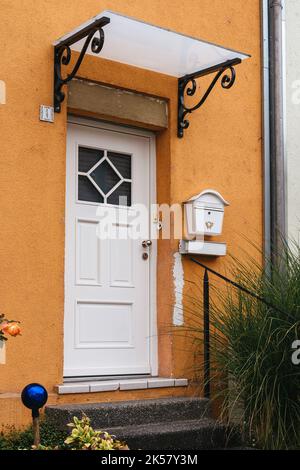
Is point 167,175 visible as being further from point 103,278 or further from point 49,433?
point 49,433

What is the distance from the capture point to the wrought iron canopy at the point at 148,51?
16.5 ft

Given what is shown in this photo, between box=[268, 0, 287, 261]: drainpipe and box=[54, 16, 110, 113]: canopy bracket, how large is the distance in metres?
2.02

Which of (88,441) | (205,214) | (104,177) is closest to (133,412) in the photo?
(88,441)

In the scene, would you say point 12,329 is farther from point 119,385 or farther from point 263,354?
point 263,354

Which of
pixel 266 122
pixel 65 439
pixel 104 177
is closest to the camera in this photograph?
pixel 65 439

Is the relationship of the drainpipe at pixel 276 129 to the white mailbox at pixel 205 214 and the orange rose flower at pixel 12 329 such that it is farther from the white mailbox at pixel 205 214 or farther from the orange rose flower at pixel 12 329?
the orange rose flower at pixel 12 329

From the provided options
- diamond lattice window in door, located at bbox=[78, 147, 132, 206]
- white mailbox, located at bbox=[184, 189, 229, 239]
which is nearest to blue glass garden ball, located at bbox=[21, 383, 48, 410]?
diamond lattice window in door, located at bbox=[78, 147, 132, 206]

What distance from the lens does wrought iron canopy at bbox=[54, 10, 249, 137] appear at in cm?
504

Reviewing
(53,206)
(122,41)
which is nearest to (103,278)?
(53,206)

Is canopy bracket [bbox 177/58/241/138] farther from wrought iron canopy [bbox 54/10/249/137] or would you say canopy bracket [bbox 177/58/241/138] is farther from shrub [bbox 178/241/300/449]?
shrub [bbox 178/241/300/449]

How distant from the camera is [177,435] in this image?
16.3ft

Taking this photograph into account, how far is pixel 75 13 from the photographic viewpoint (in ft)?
18.1

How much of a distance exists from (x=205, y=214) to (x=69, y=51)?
1.71 m
